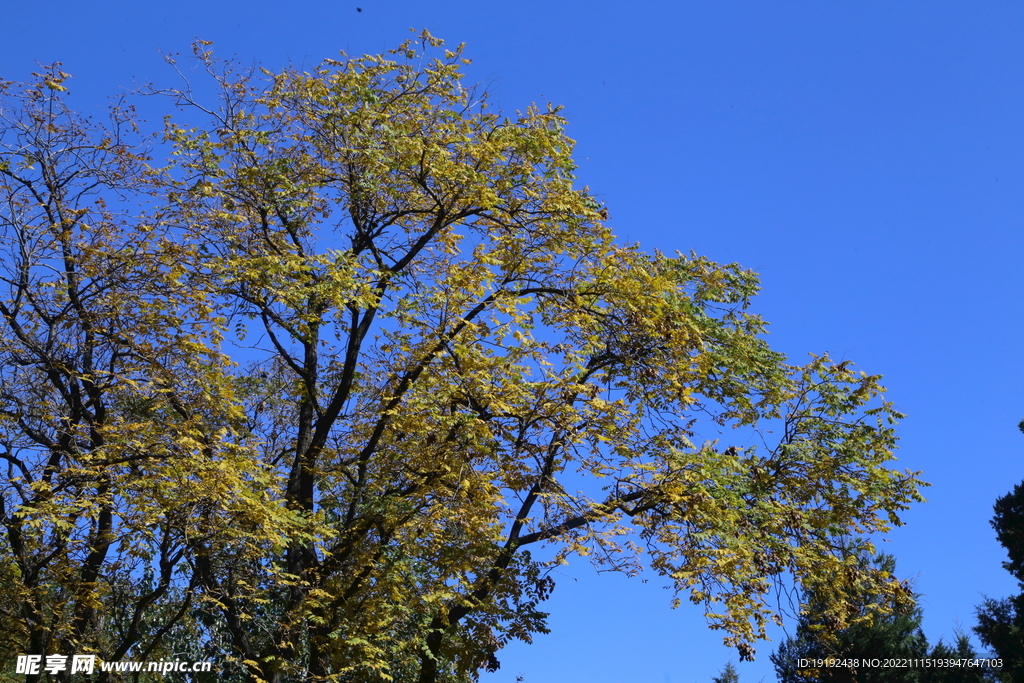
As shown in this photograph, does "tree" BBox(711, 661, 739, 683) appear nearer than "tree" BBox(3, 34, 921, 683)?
No

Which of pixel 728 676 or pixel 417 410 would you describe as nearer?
pixel 417 410

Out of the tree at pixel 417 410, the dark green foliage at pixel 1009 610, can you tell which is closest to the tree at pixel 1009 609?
the dark green foliage at pixel 1009 610

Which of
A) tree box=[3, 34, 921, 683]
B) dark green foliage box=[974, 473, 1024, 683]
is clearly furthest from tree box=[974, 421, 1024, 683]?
tree box=[3, 34, 921, 683]

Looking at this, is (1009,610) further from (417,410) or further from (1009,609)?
(417,410)

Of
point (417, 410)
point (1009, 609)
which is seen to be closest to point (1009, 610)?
point (1009, 609)

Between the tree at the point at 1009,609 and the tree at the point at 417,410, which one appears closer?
the tree at the point at 417,410

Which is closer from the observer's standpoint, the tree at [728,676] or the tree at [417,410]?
the tree at [417,410]

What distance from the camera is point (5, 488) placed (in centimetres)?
1150

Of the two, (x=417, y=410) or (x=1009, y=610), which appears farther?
(x=1009, y=610)

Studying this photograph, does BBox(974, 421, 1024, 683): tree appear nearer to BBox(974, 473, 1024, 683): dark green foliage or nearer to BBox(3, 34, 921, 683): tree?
BBox(974, 473, 1024, 683): dark green foliage

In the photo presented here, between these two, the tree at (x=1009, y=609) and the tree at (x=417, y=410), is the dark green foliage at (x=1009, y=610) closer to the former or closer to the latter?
the tree at (x=1009, y=609)

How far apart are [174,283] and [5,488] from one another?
335cm

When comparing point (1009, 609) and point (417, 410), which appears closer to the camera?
point (417, 410)

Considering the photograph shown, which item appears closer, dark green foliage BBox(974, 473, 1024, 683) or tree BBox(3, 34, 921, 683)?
tree BBox(3, 34, 921, 683)
